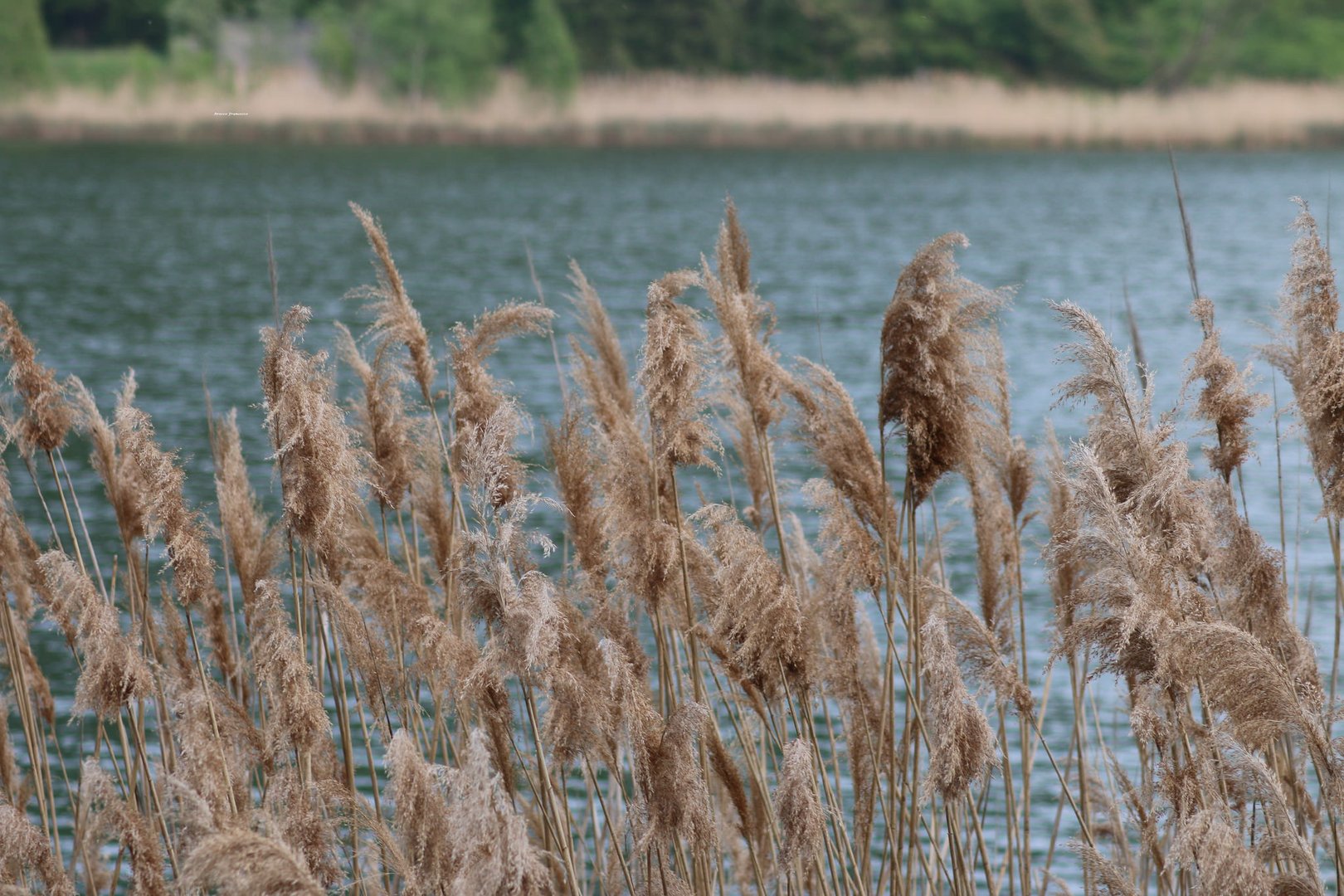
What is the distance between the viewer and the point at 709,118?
44000mm

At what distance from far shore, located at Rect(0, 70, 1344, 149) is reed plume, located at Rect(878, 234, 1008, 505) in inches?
1611

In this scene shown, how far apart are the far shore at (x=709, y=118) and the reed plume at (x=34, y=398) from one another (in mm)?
40036

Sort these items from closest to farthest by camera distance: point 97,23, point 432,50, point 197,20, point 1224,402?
point 1224,402 < point 197,20 < point 432,50 < point 97,23

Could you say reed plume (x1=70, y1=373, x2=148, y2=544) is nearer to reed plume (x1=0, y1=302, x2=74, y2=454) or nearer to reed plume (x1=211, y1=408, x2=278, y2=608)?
reed plume (x1=0, y1=302, x2=74, y2=454)

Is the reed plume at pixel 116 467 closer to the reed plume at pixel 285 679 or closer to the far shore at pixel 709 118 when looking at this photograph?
the reed plume at pixel 285 679

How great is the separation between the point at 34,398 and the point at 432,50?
46994 millimetres

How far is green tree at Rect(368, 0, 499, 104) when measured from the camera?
47062mm

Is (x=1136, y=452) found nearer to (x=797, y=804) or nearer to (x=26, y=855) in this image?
(x=797, y=804)

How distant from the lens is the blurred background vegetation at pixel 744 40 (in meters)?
47.2

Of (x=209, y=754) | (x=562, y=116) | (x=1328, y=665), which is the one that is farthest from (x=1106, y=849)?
(x=562, y=116)

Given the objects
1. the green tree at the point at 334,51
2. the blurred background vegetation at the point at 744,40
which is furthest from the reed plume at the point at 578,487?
the green tree at the point at 334,51

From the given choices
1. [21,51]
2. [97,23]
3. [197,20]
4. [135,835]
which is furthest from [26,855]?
[97,23]

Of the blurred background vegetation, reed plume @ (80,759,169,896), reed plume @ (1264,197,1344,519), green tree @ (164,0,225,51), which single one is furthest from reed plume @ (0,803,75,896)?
the blurred background vegetation

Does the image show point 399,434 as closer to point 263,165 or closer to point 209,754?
point 209,754
